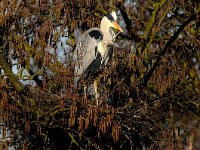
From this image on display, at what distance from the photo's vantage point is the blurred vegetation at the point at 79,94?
467 cm

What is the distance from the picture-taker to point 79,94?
15.5 ft

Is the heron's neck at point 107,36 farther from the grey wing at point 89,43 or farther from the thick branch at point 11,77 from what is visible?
the thick branch at point 11,77

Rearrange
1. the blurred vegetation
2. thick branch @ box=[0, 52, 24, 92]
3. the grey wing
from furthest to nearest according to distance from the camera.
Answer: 1. the grey wing
2. thick branch @ box=[0, 52, 24, 92]
3. the blurred vegetation

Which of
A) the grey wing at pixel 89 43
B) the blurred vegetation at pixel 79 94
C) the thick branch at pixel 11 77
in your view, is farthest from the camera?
the grey wing at pixel 89 43

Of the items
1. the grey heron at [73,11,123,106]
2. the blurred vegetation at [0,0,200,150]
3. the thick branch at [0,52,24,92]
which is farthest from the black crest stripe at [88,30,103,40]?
the thick branch at [0,52,24,92]

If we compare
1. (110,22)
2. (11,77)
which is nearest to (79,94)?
(11,77)

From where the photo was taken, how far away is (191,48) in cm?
719

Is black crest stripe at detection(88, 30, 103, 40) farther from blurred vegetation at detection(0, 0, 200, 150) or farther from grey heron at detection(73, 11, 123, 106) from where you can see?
blurred vegetation at detection(0, 0, 200, 150)

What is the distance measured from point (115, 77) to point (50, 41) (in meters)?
0.77

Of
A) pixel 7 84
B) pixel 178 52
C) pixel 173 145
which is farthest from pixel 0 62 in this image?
pixel 178 52

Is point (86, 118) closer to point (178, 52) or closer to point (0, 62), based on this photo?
point (0, 62)

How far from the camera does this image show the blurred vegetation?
15.3 ft

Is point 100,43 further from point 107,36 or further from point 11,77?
point 11,77

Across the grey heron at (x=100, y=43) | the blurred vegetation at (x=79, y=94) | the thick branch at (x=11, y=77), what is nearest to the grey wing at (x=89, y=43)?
the grey heron at (x=100, y=43)
